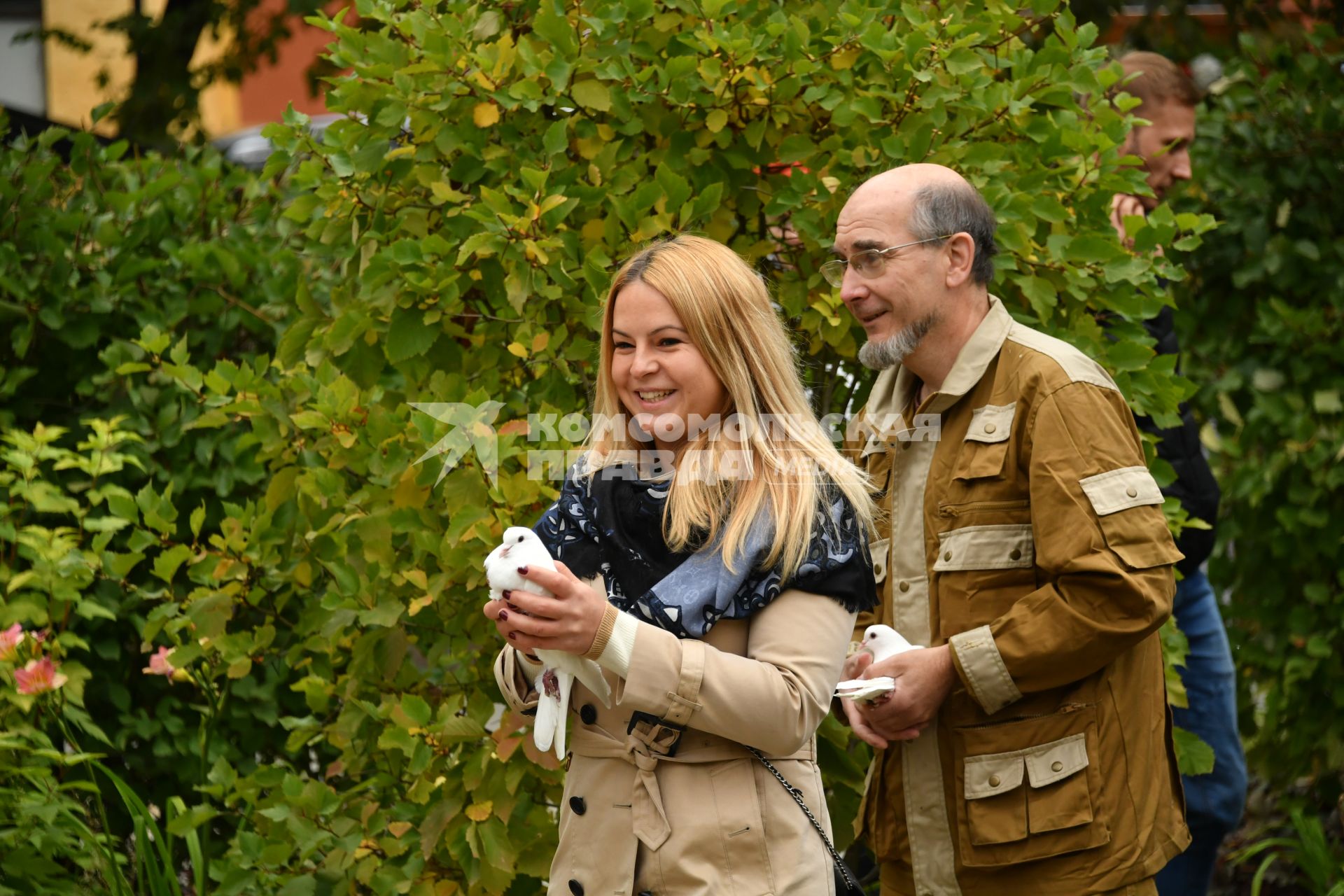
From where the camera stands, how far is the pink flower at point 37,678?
11.3ft

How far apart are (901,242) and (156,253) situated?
9.15 feet

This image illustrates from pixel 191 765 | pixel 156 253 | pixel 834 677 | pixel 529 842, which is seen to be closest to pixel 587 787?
pixel 834 677

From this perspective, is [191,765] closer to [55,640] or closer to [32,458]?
[55,640]

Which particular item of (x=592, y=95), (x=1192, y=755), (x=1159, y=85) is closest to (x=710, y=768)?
(x=592, y=95)

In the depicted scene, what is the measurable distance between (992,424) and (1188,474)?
4.72 feet

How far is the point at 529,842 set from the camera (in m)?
2.84

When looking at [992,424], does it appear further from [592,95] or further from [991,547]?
[592,95]

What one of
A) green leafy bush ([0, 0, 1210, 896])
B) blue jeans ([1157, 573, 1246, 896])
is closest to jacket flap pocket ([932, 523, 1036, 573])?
green leafy bush ([0, 0, 1210, 896])

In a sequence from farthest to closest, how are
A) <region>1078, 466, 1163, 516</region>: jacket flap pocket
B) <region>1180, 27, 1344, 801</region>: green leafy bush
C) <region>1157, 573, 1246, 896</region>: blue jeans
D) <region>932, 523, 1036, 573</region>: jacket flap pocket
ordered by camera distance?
1. <region>1180, 27, 1344, 801</region>: green leafy bush
2. <region>1157, 573, 1246, 896</region>: blue jeans
3. <region>932, 523, 1036, 573</region>: jacket flap pocket
4. <region>1078, 466, 1163, 516</region>: jacket flap pocket

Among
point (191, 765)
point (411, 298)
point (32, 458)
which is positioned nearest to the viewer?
point (411, 298)

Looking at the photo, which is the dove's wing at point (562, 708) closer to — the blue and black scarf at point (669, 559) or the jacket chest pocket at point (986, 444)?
the blue and black scarf at point (669, 559)

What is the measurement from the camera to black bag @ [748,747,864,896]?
87.7 inches

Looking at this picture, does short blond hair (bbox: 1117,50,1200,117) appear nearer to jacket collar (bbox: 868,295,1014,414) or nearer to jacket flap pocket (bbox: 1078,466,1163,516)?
jacket collar (bbox: 868,295,1014,414)

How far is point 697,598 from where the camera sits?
2.19 metres
